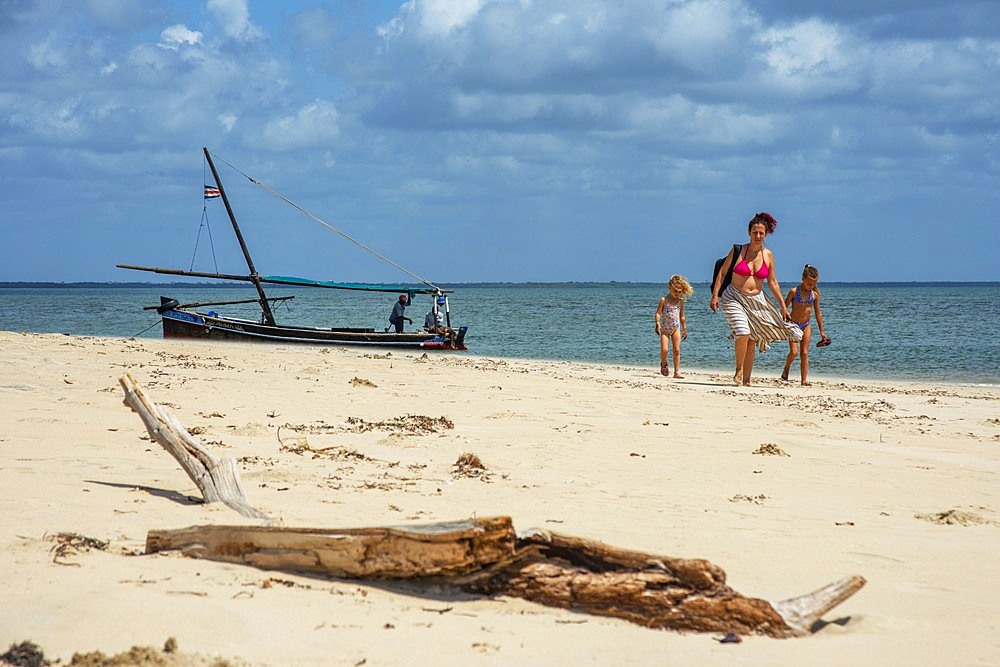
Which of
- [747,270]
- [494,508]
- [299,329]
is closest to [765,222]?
[747,270]

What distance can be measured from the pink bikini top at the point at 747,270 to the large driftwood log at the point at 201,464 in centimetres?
958

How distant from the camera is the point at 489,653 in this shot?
3.37m

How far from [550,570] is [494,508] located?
1.59 meters

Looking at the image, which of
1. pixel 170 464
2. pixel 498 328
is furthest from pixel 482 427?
pixel 498 328

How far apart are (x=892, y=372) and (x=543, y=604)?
58.1 ft

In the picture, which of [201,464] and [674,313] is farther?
[674,313]

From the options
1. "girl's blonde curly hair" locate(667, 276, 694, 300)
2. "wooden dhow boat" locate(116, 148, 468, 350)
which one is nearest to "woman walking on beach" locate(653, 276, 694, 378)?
"girl's blonde curly hair" locate(667, 276, 694, 300)

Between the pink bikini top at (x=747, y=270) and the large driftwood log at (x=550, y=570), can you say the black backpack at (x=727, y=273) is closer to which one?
the pink bikini top at (x=747, y=270)

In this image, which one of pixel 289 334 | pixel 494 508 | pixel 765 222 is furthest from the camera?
pixel 289 334

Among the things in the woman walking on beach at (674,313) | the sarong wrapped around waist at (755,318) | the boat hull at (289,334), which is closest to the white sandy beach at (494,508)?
the sarong wrapped around waist at (755,318)

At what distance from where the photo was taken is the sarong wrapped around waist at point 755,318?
13.9 metres

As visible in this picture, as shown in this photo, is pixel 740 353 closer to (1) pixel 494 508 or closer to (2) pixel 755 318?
(2) pixel 755 318

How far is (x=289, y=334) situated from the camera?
88.2 feet

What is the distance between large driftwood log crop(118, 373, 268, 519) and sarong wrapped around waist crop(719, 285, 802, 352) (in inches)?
378
